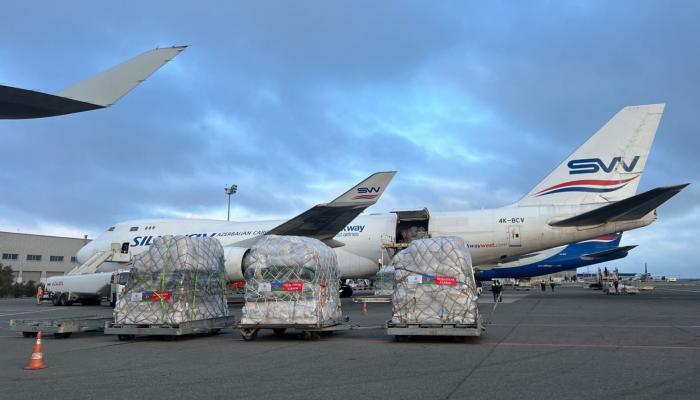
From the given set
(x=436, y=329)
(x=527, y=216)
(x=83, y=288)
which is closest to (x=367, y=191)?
(x=527, y=216)

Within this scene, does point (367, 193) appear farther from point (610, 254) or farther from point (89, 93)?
point (610, 254)

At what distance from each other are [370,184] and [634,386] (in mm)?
15497

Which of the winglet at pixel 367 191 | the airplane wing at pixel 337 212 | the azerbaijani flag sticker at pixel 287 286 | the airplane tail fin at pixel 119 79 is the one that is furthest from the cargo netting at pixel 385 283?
the airplane tail fin at pixel 119 79

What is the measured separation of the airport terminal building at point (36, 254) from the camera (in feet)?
186

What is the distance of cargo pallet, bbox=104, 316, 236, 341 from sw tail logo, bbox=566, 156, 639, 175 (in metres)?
18.5

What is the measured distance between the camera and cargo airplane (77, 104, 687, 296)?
2178 centimetres

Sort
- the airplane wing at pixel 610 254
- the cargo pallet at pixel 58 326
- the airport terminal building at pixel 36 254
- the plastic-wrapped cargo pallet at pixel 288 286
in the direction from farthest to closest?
the airport terminal building at pixel 36 254
the airplane wing at pixel 610 254
the cargo pallet at pixel 58 326
the plastic-wrapped cargo pallet at pixel 288 286

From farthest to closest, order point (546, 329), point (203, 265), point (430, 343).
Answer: point (546, 329) < point (203, 265) < point (430, 343)

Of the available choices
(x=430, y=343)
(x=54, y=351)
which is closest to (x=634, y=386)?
(x=430, y=343)

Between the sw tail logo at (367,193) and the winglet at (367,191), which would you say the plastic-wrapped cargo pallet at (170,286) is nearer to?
the winglet at (367,191)

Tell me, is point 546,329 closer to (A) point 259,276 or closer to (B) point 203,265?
(A) point 259,276

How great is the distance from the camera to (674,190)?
17500 mm

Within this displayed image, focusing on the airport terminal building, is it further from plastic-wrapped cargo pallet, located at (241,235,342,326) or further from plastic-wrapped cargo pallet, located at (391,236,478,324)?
plastic-wrapped cargo pallet, located at (391,236,478,324)

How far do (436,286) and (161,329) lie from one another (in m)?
6.22
